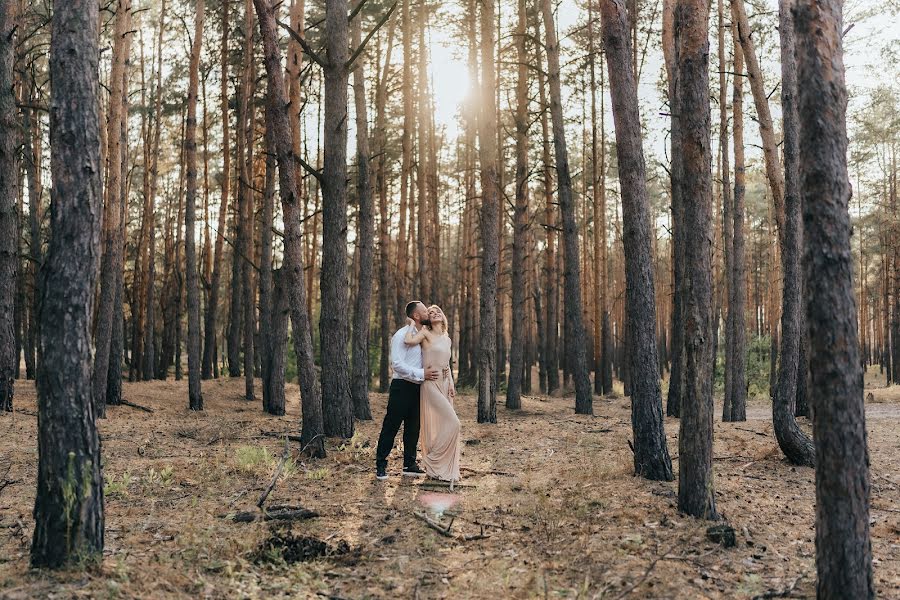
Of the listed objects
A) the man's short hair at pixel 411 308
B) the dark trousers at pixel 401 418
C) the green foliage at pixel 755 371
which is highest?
the man's short hair at pixel 411 308

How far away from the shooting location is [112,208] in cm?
1375

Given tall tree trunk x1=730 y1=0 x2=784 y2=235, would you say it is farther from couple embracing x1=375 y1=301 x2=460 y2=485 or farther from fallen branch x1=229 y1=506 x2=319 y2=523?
fallen branch x1=229 y1=506 x2=319 y2=523

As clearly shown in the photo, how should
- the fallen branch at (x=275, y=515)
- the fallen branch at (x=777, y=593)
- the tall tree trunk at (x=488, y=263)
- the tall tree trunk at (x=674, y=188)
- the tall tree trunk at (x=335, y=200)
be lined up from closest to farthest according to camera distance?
the fallen branch at (x=777, y=593), the fallen branch at (x=275, y=515), the tall tree trunk at (x=335, y=200), the tall tree trunk at (x=674, y=188), the tall tree trunk at (x=488, y=263)

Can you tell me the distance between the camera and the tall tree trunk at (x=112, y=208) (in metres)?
13.4

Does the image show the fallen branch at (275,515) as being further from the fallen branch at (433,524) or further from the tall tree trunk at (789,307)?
the tall tree trunk at (789,307)

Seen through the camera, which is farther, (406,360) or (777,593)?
(406,360)

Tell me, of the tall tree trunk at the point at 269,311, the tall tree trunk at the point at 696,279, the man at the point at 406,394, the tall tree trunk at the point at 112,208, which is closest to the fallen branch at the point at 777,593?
the tall tree trunk at the point at 696,279

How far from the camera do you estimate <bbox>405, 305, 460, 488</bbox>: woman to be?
8109 millimetres

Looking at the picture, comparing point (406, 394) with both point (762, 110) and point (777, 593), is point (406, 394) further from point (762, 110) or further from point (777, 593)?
point (762, 110)

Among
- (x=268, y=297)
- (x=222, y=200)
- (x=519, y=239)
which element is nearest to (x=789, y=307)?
(x=519, y=239)

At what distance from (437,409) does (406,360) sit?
662mm

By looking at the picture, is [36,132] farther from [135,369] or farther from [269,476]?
[269,476]

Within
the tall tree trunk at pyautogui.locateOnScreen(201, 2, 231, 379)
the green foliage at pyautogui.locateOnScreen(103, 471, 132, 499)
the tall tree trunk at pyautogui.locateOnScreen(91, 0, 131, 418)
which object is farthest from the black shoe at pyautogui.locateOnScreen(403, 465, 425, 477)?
the tall tree trunk at pyautogui.locateOnScreen(201, 2, 231, 379)

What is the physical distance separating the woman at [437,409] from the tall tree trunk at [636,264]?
2027 mm
